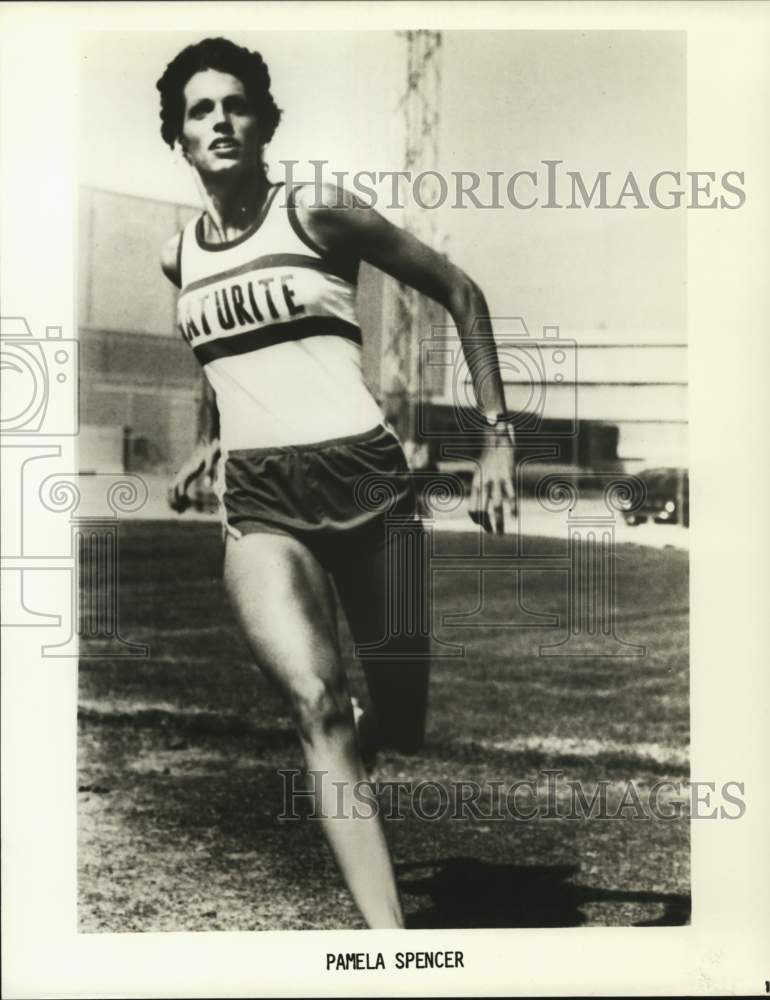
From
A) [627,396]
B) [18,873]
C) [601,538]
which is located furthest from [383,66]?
[18,873]

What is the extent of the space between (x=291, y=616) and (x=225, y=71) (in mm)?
1765

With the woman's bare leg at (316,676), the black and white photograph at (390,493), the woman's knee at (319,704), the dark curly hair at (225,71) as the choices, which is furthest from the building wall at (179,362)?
the woman's knee at (319,704)

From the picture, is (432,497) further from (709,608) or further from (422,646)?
(709,608)

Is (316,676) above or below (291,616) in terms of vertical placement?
below

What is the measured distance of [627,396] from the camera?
11.0 feet

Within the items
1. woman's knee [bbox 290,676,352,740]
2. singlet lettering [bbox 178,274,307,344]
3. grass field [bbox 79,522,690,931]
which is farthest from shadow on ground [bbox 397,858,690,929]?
singlet lettering [bbox 178,274,307,344]

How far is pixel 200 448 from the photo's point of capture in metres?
3.34

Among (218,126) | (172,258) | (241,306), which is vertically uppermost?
(218,126)

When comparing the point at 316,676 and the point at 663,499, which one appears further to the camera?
the point at 663,499

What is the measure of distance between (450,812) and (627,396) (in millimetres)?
1473

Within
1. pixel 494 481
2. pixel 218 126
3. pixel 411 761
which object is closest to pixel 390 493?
pixel 494 481

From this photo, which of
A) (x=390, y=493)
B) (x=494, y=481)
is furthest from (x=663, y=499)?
(x=390, y=493)

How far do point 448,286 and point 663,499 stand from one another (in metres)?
0.99

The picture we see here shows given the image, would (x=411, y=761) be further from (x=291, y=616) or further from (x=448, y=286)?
(x=448, y=286)
